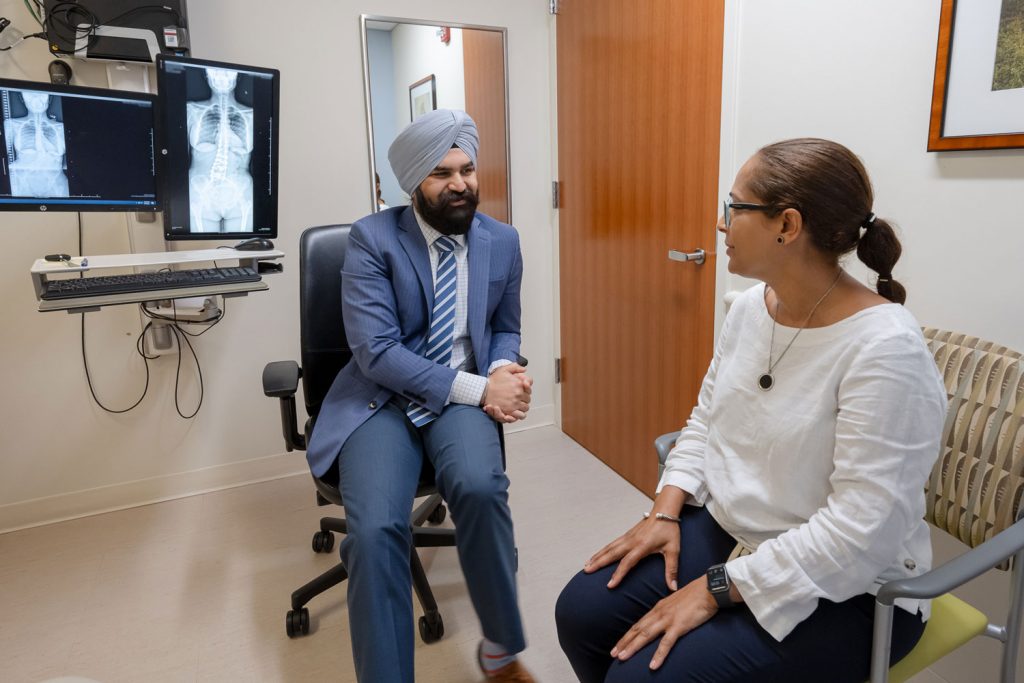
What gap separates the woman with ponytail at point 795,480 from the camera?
960 mm

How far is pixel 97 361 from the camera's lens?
2.42m

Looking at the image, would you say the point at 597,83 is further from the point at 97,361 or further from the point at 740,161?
the point at 97,361

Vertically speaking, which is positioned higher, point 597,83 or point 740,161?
point 597,83

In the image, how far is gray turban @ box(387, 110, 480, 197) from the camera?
1.72m

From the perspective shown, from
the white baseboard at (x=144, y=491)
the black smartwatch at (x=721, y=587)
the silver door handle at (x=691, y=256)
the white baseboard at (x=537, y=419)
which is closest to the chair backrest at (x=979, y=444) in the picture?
the black smartwatch at (x=721, y=587)

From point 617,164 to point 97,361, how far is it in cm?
201

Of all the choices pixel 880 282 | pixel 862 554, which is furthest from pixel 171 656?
pixel 880 282

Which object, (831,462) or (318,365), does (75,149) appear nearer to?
(318,365)

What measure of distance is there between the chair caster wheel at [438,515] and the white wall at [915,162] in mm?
1475

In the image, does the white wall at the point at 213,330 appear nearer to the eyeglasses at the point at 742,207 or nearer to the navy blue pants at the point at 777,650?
the eyeglasses at the point at 742,207

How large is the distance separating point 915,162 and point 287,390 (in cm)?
155

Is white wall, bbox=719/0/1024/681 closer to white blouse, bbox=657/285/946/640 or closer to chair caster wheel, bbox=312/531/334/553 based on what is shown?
white blouse, bbox=657/285/946/640

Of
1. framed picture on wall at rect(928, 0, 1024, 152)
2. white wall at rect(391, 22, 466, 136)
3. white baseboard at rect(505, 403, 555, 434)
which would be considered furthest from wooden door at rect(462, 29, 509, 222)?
framed picture on wall at rect(928, 0, 1024, 152)

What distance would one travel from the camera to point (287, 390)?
1725 mm
